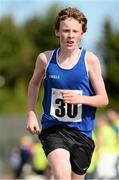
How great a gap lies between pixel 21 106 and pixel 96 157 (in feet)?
113

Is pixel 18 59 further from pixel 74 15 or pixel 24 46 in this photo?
pixel 74 15

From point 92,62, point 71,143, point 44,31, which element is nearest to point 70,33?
point 92,62

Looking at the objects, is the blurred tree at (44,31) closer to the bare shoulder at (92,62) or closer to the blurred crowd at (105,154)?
the blurred crowd at (105,154)

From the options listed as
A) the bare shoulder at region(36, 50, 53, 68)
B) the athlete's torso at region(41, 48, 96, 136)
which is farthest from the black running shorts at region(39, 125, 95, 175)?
the bare shoulder at region(36, 50, 53, 68)

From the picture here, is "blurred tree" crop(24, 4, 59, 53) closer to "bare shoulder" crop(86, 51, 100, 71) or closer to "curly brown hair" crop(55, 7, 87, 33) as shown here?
"curly brown hair" crop(55, 7, 87, 33)

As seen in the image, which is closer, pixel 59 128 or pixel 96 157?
pixel 59 128

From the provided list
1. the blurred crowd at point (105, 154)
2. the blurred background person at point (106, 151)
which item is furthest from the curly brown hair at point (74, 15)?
the blurred background person at point (106, 151)

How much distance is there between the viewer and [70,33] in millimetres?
7680

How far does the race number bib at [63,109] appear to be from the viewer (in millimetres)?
7681

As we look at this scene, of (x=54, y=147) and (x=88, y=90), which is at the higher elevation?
(x=88, y=90)

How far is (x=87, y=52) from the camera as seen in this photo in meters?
7.82

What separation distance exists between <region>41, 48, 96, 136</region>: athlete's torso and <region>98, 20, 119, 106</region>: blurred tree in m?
52.2

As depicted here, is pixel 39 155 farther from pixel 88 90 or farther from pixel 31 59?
pixel 31 59

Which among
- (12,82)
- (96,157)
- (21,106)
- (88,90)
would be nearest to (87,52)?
(88,90)
